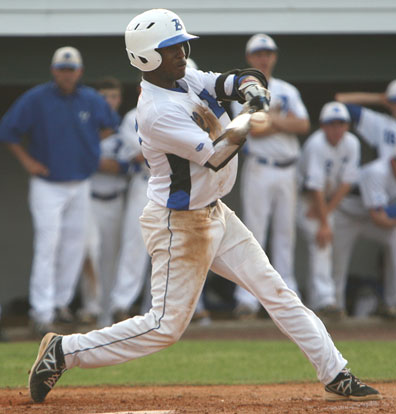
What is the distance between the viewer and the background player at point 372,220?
831 cm

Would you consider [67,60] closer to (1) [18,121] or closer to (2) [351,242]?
(1) [18,121]

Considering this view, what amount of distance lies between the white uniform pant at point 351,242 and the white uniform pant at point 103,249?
2040mm

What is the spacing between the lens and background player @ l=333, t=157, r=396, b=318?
8312 millimetres

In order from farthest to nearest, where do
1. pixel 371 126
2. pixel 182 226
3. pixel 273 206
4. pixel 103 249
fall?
pixel 371 126 < pixel 103 249 < pixel 273 206 < pixel 182 226

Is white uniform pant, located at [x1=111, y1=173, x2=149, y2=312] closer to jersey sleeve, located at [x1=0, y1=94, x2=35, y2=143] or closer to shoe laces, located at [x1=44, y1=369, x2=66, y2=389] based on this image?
jersey sleeve, located at [x1=0, y1=94, x2=35, y2=143]

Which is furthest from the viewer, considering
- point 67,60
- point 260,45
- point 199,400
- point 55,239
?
point 260,45

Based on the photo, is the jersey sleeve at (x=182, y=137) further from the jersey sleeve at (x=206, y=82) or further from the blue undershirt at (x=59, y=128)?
the blue undershirt at (x=59, y=128)

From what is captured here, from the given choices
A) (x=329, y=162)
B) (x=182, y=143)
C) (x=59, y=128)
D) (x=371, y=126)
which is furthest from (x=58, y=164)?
(x=182, y=143)

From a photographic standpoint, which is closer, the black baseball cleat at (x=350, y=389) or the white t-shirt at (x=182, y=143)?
the white t-shirt at (x=182, y=143)

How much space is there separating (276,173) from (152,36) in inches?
142

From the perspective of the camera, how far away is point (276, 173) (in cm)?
786

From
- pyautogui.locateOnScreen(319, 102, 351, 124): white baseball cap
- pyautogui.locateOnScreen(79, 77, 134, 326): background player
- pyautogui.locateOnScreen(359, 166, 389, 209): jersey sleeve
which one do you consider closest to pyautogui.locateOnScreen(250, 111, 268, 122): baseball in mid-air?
pyautogui.locateOnScreen(79, 77, 134, 326): background player

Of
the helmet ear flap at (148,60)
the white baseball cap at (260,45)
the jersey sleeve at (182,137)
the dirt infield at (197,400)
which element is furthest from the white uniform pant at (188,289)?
the white baseball cap at (260,45)

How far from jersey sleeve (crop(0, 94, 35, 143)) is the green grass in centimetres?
166
